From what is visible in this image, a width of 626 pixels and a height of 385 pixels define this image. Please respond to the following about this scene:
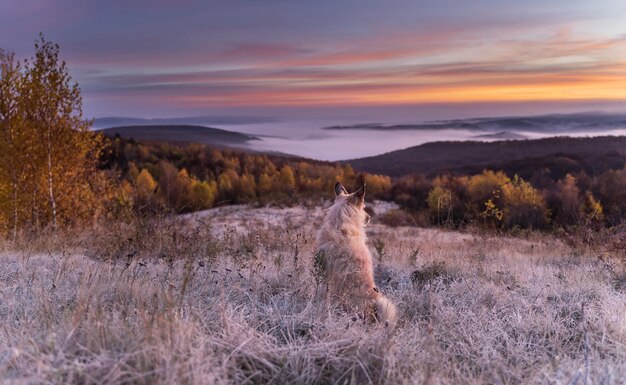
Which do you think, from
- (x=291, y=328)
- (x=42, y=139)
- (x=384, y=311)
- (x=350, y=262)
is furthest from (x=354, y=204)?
(x=42, y=139)

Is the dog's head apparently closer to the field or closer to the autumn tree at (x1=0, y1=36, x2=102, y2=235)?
the field

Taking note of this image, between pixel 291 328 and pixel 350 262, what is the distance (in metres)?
1.19

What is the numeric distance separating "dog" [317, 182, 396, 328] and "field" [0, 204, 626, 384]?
0.80ft

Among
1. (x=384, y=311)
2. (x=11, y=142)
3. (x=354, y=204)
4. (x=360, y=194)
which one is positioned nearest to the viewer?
(x=384, y=311)

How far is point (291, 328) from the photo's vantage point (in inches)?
171

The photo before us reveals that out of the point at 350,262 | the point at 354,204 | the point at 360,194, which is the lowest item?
the point at 350,262

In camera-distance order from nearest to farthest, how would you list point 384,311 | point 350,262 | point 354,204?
point 384,311, point 350,262, point 354,204

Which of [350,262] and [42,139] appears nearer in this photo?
[350,262]

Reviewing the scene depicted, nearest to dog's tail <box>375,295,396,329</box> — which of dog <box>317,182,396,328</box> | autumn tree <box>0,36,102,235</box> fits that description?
dog <box>317,182,396,328</box>

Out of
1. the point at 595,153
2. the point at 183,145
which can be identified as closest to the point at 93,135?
the point at 183,145

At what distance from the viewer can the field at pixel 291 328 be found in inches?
123

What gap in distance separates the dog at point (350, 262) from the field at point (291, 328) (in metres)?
0.24

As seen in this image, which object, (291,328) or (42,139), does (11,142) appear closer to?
(42,139)

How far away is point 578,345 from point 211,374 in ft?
11.2
